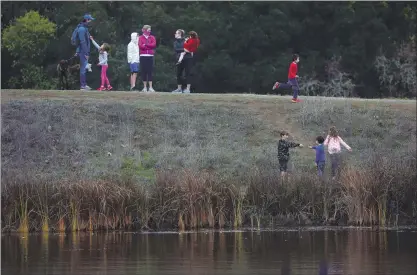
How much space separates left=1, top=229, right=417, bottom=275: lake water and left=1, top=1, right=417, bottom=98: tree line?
23643 mm

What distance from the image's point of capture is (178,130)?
36.2 metres

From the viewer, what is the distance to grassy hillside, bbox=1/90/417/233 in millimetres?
34094

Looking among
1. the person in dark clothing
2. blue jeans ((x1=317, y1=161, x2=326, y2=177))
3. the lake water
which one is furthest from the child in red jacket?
the lake water

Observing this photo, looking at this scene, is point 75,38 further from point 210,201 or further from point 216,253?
point 216,253

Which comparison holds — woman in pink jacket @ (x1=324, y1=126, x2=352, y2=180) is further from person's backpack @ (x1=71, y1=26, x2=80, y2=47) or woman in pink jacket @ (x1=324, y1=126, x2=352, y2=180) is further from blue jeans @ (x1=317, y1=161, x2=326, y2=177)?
person's backpack @ (x1=71, y1=26, x2=80, y2=47)

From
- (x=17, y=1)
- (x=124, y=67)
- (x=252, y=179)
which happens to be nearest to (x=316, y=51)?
(x=124, y=67)

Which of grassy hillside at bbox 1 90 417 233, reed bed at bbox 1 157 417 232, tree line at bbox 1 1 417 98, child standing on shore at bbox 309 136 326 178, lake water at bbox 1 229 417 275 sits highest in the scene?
tree line at bbox 1 1 417 98

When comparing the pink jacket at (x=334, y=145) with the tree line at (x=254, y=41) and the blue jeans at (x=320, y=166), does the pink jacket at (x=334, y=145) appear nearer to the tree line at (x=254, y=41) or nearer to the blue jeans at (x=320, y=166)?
the blue jeans at (x=320, y=166)

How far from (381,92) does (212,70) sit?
7.08 m

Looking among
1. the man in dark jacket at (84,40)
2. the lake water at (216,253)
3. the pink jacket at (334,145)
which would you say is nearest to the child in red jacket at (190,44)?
the man in dark jacket at (84,40)

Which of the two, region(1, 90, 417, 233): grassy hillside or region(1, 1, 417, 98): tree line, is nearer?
region(1, 90, 417, 233): grassy hillside

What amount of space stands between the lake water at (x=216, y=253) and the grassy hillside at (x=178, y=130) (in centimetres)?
618

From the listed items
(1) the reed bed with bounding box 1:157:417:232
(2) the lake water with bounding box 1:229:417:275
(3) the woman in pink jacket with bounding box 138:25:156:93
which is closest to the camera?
(2) the lake water with bounding box 1:229:417:275

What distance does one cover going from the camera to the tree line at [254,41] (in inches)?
1983
